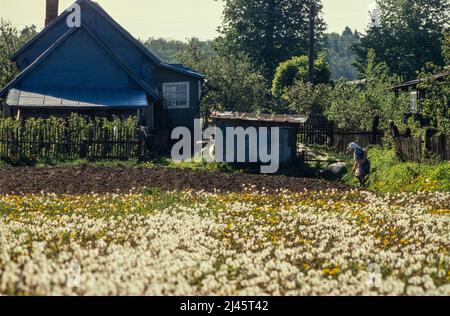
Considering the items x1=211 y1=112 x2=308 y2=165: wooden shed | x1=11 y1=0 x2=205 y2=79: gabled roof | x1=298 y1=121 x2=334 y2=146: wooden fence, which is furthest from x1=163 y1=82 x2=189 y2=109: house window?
x1=211 y1=112 x2=308 y2=165: wooden shed

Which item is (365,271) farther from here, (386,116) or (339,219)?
(386,116)

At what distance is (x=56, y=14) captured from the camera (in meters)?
48.3

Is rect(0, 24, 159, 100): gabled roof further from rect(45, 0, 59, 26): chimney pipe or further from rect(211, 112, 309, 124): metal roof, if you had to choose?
rect(211, 112, 309, 124): metal roof

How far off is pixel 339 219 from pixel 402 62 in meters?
72.1

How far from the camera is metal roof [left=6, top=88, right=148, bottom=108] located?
40125 millimetres

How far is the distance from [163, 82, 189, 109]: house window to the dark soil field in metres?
18.8

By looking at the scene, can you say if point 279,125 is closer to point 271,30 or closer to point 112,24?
point 112,24

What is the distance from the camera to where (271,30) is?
8431cm

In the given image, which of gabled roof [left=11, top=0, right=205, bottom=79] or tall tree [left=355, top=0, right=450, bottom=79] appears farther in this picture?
tall tree [left=355, top=0, right=450, bottom=79]

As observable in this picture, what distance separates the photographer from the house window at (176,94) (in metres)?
46.8

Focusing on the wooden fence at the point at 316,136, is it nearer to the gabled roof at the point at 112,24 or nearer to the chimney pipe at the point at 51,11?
the gabled roof at the point at 112,24

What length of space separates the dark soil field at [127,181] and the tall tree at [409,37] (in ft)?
199

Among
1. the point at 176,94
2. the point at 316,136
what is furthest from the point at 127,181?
the point at 176,94

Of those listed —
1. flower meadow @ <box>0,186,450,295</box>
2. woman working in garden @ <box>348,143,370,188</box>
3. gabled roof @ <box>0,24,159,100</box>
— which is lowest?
flower meadow @ <box>0,186,450,295</box>
